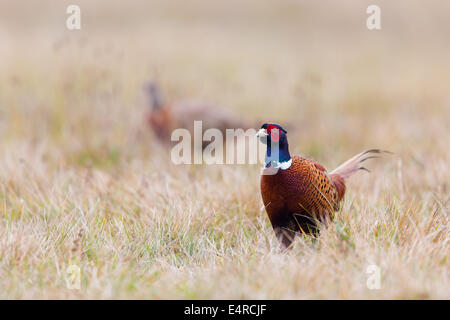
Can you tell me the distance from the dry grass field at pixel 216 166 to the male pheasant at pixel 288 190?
0.46 ft

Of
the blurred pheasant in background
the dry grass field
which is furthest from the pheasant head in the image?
the blurred pheasant in background

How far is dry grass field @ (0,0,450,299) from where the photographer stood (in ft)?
9.77

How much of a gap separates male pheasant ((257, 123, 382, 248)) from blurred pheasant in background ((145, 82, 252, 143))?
315 cm

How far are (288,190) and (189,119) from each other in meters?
3.39

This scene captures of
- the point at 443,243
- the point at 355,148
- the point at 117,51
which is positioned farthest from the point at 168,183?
the point at 117,51

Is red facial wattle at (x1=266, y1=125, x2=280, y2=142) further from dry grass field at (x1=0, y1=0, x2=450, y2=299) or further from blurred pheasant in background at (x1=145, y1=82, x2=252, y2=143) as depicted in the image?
blurred pheasant in background at (x1=145, y1=82, x2=252, y2=143)

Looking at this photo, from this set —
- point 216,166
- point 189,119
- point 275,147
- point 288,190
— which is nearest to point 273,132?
point 275,147

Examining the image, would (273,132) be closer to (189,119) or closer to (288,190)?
(288,190)

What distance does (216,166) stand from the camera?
522cm

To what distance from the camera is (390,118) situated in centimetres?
726

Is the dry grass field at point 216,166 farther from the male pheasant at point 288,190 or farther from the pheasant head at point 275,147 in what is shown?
the pheasant head at point 275,147

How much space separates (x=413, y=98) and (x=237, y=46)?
4176 millimetres
